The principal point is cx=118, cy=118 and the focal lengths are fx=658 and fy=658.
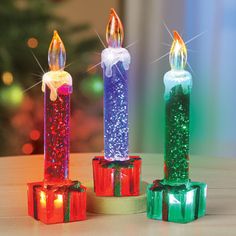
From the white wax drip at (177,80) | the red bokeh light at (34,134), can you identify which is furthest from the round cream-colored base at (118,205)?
the red bokeh light at (34,134)

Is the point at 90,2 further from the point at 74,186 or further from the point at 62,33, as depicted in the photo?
the point at 74,186

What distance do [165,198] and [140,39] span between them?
6.66 ft

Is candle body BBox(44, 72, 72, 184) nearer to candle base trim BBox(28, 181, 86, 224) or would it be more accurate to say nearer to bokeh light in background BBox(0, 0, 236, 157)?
candle base trim BBox(28, 181, 86, 224)

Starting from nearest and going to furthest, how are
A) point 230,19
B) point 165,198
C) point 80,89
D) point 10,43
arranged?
1. point 165,198
2. point 10,43
3. point 80,89
4. point 230,19

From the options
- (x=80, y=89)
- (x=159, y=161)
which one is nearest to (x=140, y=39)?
(x=80, y=89)

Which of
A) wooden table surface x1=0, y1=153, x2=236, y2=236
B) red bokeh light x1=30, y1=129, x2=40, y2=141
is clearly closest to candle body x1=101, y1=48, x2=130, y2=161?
wooden table surface x1=0, y1=153, x2=236, y2=236

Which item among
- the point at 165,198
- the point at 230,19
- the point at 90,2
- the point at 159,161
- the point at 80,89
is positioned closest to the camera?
the point at 165,198

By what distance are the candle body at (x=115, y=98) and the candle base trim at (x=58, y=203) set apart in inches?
3.9

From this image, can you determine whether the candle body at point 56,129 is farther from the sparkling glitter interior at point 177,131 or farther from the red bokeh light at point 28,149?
the red bokeh light at point 28,149

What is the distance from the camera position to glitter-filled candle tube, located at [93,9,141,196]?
107cm

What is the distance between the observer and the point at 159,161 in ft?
5.02

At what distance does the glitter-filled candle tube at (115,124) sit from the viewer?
3.52 ft

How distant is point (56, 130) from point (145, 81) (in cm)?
199

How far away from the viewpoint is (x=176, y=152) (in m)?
1.02
